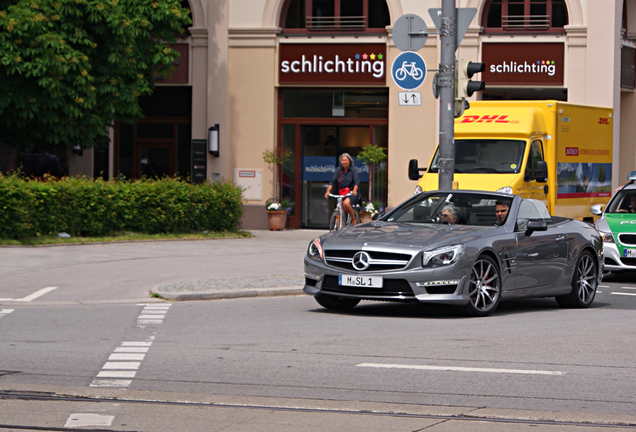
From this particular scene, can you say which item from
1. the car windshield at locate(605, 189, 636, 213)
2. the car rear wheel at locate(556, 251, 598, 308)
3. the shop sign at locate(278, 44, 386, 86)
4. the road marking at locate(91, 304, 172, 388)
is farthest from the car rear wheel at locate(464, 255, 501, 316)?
the shop sign at locate(278, 44, 386, 86)

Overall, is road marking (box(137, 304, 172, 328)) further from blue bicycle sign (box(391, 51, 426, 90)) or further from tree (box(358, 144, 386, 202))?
tree (box(358, 144, 386, 202))

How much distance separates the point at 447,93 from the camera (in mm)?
14562

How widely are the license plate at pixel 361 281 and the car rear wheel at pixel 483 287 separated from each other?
98 cm

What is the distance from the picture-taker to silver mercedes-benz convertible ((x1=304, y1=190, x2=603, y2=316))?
973 cm

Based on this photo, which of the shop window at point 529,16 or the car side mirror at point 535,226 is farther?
the shop window at point 529,16

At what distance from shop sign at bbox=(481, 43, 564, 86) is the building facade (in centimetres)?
3

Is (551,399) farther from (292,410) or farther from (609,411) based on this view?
(292,410)

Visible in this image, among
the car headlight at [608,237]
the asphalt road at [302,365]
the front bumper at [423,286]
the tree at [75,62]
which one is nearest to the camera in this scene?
the asphalt road at [302,365]

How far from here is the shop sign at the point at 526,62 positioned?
→ 964 inches

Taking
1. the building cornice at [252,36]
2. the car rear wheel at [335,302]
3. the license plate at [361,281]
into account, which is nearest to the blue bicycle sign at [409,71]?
the car rear wheel at [335,302]

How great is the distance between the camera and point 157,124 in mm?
26641

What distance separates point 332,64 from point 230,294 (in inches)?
534

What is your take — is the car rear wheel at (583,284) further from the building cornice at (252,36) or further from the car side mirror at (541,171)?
the building cornice at (252,36)

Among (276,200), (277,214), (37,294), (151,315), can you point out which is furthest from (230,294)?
(276,200)
